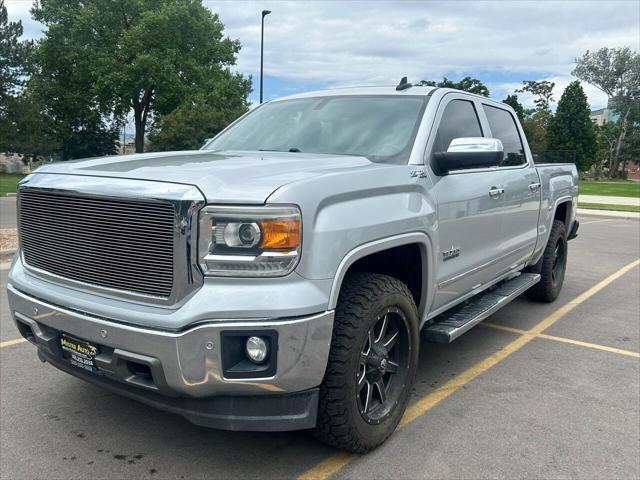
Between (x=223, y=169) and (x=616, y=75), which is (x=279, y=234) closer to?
(x=223, y=169)

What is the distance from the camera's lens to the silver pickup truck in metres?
2.41

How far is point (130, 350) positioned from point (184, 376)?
0.95 ft

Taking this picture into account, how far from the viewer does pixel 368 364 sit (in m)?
2.98

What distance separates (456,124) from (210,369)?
2.64 m

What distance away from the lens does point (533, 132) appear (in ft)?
229

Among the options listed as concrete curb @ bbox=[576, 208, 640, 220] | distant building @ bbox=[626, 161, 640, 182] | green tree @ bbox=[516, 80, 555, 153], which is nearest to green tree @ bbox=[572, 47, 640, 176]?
green tree @ bbox=[516, 80, 555, 153]

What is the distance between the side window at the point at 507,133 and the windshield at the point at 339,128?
123cm

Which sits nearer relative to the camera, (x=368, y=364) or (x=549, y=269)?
(x=368, y=364)

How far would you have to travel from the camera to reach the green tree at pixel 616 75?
6506 centimetres

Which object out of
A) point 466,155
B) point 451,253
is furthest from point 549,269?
point 466,155

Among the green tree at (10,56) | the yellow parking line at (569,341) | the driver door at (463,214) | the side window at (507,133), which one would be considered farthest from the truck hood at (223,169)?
the green tree at (10,56)

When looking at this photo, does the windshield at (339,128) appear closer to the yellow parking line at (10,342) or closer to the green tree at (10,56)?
the yellow parking line at (10,342)

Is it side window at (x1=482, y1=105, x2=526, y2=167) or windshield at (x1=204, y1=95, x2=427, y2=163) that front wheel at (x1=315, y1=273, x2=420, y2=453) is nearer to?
windshield at (x1=204, y1=95, x2=427, y2=163)

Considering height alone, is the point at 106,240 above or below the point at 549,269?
above
